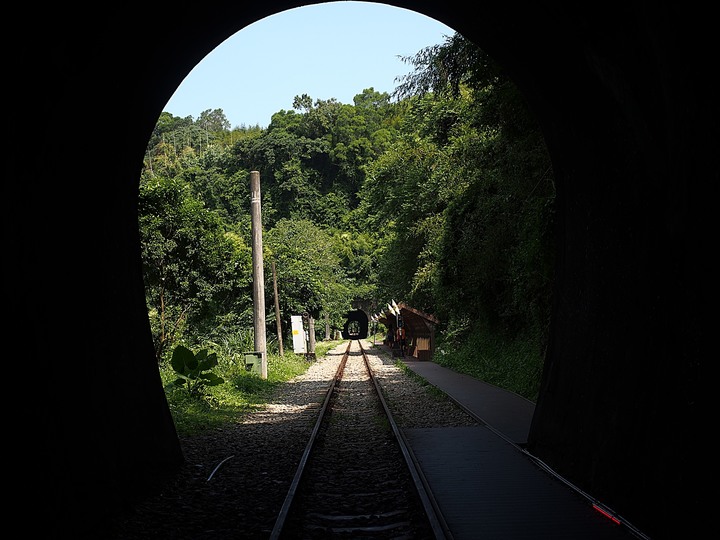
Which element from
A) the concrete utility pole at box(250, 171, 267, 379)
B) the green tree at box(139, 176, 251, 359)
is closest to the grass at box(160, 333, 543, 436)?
the concrete utility pole at box(250, 171, 267, 379)

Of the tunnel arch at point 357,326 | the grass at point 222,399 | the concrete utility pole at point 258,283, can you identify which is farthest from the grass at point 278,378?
the tunnel arch at point 357,326

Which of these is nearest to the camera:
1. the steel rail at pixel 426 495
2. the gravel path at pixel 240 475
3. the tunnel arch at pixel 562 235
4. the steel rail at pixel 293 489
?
the tunnel arch at pixel 562 235

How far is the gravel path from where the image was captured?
20.0ft

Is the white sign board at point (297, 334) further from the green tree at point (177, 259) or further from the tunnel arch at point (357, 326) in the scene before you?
the tunnel arch at point (357, 326)

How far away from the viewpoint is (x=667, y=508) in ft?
17.4

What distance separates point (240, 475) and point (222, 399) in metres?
7.13

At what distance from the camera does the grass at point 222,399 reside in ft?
40.3

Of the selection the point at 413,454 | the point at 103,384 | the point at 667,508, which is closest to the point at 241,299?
the point at 413,454

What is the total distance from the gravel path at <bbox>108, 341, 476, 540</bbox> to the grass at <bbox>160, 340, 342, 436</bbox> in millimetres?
358

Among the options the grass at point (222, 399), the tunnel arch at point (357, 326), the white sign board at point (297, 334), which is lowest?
the grass at point (222, 399)

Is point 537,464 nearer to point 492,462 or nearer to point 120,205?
point 492,462

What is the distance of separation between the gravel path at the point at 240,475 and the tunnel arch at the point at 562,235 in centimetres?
35

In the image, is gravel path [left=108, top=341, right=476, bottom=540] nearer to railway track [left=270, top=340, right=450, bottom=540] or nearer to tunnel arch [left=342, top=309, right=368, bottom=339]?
railway track [left=270, top=340, right=450, bottom=540]

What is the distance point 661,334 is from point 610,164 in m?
1.75
